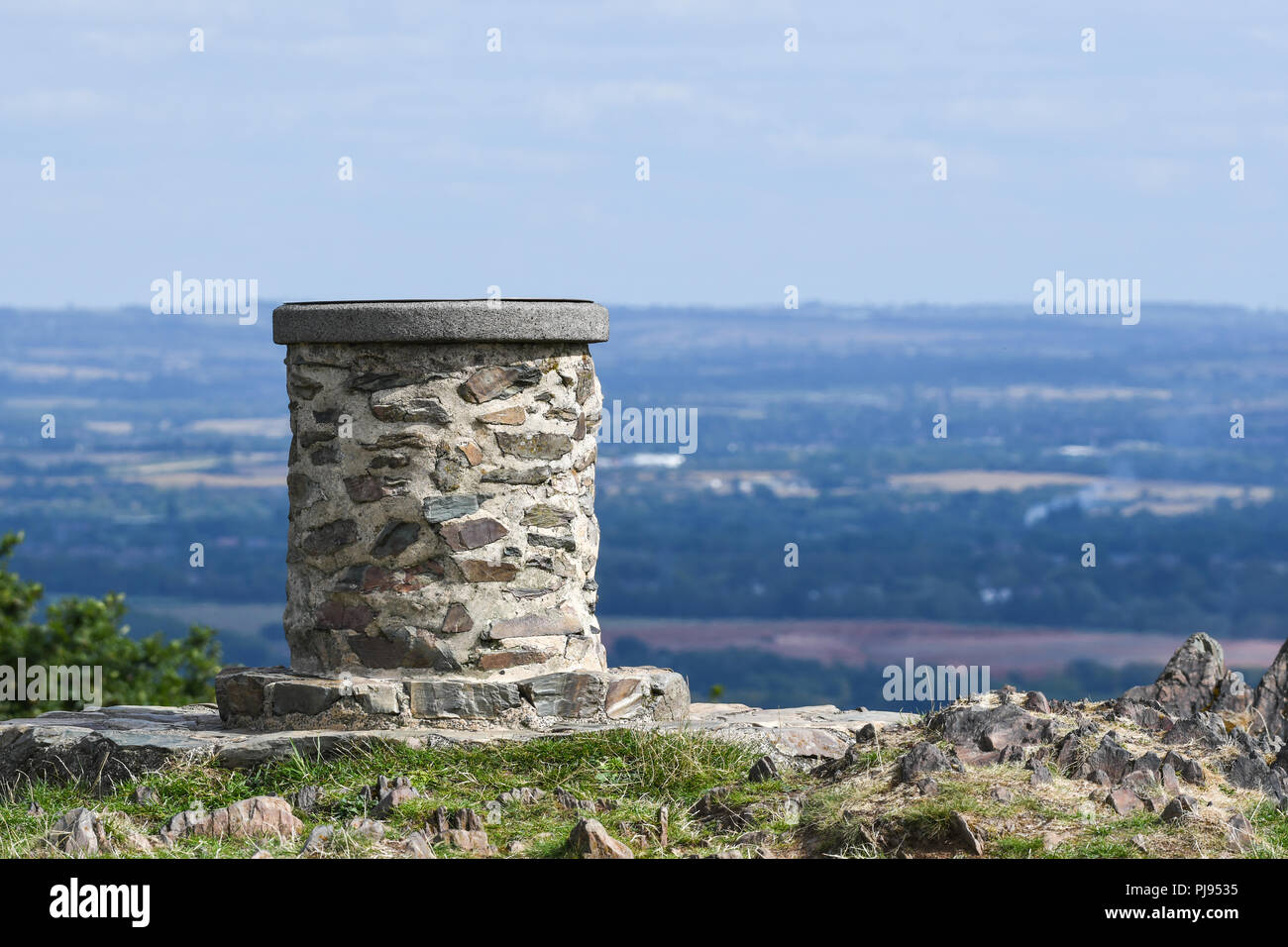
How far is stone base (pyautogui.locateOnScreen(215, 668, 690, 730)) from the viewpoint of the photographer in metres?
7.62

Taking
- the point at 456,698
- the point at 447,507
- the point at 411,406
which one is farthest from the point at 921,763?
the point at 411,406

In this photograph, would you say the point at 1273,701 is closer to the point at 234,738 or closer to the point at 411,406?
the point at 411,406

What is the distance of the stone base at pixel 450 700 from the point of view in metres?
7.62

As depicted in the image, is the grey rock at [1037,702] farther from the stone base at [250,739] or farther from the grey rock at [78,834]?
the grey rock at [78,834]

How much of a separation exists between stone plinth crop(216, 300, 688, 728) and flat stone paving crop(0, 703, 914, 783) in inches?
8.0

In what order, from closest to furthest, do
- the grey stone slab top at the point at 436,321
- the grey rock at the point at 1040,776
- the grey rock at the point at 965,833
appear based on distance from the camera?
the grey rock at the point at 965,833, the grey rock at the point at 1040,776, the grey stone slab top at the point at 436,321

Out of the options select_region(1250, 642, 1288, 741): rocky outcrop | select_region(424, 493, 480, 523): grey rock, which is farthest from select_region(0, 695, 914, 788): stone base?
select_region(1250, 642, 1288, 741): rocky outcrop

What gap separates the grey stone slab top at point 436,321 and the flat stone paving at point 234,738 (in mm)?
1951

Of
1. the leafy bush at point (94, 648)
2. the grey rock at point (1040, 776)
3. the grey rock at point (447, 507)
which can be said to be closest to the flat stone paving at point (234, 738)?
the grey rock at point (447, 507)

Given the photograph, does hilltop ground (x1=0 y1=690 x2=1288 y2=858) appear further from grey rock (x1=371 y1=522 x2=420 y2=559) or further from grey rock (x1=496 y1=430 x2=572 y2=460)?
grey rock (x1=496 y1=430 x2=572 y2=460)

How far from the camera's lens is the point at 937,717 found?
24.0 feet

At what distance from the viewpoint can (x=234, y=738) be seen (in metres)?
7.68

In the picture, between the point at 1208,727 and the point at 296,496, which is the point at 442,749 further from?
the point at 1208,727
